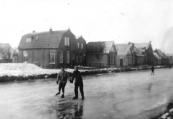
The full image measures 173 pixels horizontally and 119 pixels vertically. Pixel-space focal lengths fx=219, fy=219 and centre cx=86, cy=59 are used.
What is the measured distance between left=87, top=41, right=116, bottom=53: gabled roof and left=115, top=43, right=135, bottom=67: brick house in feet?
31.7

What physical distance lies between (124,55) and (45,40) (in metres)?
30.3

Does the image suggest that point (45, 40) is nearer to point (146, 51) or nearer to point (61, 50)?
point (61, 50)

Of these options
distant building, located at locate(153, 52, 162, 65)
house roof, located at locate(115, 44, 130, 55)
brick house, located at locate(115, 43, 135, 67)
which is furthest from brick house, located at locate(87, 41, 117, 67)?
distant building, located at locate(153, 52, 162, 65)

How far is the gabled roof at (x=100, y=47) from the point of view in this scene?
177 feet

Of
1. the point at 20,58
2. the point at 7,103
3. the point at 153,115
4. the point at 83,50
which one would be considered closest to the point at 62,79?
the point at 7,103

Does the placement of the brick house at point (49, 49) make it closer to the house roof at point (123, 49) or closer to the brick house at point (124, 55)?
the brick house at point (124, 55)

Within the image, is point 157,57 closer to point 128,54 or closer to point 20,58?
point 128,54

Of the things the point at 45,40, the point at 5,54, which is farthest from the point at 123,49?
the point at 5,54

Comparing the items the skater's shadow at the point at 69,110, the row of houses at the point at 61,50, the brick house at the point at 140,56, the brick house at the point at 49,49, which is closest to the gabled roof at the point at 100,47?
the row of houses at the point at 61,50

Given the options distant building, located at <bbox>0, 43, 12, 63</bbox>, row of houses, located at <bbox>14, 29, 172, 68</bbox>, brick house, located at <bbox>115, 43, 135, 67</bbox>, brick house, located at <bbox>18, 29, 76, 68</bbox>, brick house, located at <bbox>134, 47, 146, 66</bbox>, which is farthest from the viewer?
brick house, located at <bbox>134, 47, 146, 66</bbox>

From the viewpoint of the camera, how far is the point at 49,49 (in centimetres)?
3997

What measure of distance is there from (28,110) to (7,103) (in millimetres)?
1901

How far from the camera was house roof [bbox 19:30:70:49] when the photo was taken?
3991cm

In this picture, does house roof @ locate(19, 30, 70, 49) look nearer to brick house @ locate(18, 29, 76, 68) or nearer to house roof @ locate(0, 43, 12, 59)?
brick house @ locate(18, 29, 76, 68)
